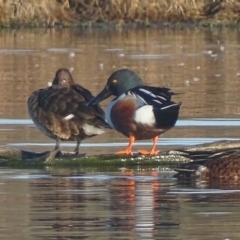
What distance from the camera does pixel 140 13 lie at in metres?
41.1

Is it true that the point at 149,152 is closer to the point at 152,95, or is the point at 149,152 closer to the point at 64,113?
the point at 152,95

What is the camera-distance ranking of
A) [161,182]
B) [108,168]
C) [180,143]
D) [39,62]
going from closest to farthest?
[161,182] → [108,168] → [180,143] → [39,62]

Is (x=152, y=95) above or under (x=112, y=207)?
above

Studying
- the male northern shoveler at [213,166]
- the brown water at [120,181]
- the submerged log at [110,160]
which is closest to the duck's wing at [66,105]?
the submerged log at [110,160]

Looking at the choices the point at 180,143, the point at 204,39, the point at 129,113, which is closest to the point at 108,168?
the point at 129,113

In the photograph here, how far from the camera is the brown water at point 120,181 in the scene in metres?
6.95

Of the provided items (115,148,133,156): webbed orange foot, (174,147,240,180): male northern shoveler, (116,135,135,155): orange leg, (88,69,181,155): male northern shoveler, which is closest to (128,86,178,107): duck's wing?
(88,69,181,155): male northern shoveler

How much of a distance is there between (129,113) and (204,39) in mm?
24505

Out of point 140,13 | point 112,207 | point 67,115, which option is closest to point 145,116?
point 67,115

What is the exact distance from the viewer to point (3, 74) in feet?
68.8

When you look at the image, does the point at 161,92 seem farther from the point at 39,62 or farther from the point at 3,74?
the point at 39,62

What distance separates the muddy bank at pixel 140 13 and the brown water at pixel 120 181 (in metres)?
15.5

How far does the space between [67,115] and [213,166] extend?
171cm

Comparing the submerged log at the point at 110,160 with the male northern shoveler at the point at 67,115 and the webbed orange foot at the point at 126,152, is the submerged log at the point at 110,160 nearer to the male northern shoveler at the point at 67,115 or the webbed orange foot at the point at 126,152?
the webbed orange foot at the point at 126,152
